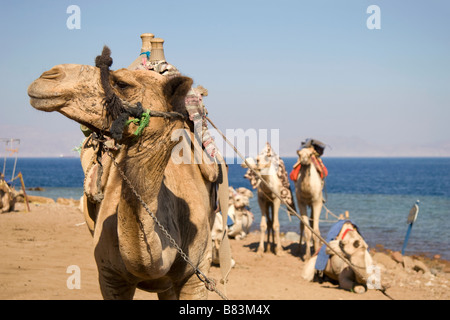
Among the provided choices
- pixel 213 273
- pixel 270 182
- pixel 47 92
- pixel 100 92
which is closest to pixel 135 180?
pixel 100 92

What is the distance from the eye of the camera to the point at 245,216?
682 inches

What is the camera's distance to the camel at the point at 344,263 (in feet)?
32.2

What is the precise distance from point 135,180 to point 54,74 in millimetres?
767

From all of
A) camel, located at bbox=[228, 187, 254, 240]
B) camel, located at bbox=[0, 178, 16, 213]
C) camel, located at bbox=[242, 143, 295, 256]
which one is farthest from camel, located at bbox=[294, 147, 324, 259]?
camel, located at bbox=[0, 178, 16, 213]

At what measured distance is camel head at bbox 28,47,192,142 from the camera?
289cm

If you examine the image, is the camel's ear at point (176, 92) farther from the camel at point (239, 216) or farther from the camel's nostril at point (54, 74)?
the camel at point (239, 216)

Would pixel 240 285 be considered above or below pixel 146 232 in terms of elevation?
below

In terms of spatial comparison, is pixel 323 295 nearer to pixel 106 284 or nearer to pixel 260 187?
pixel 260 187

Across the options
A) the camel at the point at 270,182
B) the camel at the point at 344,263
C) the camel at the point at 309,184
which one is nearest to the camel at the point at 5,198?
the camel at the point at 270,182

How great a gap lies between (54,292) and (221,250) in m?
3.60

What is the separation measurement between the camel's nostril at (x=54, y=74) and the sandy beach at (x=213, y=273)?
4.65 m

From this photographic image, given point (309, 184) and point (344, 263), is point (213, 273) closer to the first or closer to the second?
point (344, 263)

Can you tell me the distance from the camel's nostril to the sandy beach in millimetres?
4650

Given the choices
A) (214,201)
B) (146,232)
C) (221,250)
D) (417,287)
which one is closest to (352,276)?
(417,287)
